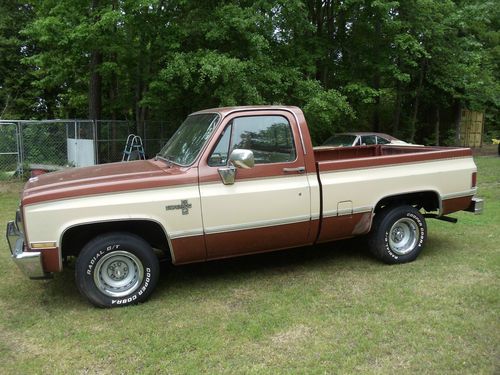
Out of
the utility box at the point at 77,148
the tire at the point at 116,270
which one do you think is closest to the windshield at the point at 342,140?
the utility box at the point at 77,148

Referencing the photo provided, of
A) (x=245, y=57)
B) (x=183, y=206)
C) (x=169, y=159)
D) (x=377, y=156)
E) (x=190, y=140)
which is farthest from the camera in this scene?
(x=245, y=57)

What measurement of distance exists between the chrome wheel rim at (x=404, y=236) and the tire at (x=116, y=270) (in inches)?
120

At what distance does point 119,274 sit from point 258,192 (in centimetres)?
164

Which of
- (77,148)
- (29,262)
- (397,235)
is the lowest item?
(397,235)

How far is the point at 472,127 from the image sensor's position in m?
30.5

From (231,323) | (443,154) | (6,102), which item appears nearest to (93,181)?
(231,323)

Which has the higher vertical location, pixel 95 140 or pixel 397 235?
pixel 95 140

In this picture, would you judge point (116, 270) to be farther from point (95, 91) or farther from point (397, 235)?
point (95, 91)

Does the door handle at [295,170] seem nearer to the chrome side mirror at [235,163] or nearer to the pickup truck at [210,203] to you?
the pickup truck at [210,203]

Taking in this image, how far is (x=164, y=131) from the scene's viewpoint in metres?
18.1

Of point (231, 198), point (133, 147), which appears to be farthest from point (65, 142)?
point (231, 198)

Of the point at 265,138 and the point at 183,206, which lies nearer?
the point at 183,206

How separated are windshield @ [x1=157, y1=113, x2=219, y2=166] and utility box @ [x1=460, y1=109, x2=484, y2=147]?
27.8 m

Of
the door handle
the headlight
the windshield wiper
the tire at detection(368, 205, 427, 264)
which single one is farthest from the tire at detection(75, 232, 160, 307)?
the tire at detection(368, 205, 427, 264)
